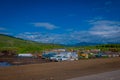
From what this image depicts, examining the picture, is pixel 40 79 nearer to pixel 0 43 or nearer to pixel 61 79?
pixel 61 79

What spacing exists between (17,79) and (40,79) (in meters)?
1.99

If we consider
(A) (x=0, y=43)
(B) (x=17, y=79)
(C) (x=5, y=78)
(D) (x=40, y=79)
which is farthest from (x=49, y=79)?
(A) (x=0, y=43)

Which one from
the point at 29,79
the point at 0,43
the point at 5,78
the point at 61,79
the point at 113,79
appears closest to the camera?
the point at 113,79

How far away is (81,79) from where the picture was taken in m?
14.2

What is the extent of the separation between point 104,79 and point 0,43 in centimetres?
17438

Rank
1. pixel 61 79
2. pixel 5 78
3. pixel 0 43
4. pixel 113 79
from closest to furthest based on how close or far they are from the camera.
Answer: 1. pixel 113 79
2. pixel 61 79
3. pixel 5 78
4. pixel 0 43

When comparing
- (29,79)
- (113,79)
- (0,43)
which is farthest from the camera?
(0,43)

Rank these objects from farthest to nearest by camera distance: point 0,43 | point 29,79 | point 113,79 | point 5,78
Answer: point 0,43, point 5,78, point 29,79, point 113,79

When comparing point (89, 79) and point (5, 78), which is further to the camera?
point (5, 78)

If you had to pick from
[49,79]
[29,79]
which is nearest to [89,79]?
[49,79]

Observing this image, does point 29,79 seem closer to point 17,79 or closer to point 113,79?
point 17,79

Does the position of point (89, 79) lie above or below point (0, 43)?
below

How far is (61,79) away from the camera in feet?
51.4

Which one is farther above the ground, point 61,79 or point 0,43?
point 0,43
